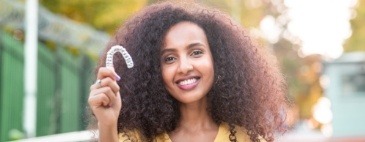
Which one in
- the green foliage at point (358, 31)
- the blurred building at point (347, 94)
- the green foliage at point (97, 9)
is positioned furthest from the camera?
the green foliage at point (358, 31)

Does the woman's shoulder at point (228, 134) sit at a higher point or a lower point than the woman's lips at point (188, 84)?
lower

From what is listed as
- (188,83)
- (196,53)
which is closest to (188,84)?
(188,83)

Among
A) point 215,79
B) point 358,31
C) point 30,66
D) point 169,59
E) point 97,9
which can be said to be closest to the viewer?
point 169,59

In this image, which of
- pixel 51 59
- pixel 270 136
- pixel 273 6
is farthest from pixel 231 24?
pixel 273 6

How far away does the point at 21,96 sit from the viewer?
1781cm

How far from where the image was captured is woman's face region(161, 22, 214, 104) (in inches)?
175

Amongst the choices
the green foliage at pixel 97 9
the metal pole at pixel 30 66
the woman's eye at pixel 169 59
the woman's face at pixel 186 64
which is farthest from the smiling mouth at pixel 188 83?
the green foliage at pixel 97 9

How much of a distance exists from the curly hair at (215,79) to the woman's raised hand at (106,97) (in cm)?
47

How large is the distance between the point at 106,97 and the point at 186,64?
59cm

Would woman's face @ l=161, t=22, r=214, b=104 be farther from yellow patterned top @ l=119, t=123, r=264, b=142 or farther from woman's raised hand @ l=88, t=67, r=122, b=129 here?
woman's raised hand @ l=88, t=67, r=122, b=129

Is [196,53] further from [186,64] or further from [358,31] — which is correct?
[358,31]

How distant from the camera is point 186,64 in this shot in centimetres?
443

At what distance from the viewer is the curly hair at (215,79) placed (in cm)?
459

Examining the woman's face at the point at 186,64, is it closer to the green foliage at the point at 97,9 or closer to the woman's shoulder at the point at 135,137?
the woman's shoulder at the point at 135,137
